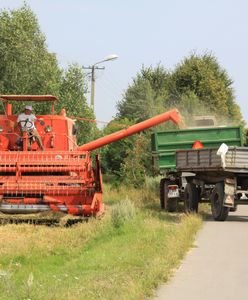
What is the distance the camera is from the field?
25.4 ft

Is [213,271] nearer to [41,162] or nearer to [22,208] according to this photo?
[22,208]

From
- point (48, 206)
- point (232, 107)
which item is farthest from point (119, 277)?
point (232, 107)

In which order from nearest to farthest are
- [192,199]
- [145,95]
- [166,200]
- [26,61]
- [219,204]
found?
[219,204]
[192,199]
[166,200]
[26,61]
[145,95]

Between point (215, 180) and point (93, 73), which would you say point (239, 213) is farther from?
point (93, 73)

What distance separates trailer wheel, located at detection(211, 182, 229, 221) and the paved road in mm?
2118

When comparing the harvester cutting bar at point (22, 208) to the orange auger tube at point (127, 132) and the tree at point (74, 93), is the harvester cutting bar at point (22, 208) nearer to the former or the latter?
the orange auger tube at point (127, 132)

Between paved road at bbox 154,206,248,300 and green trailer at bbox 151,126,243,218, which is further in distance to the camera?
green trailer at bbox 151,126,243,218

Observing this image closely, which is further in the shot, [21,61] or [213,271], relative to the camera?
[21,61]

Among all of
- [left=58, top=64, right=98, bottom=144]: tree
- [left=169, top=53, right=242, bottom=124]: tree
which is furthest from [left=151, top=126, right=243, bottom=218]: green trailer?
[left=169, top=53, right=242, bottom=124]: tree

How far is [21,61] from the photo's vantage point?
28.2 m

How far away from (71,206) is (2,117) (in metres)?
3.67

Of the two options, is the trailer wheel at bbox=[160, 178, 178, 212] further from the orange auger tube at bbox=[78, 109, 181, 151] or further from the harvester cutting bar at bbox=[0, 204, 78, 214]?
the harvester cutting bar at bbox=[0, 204, 78, 214]

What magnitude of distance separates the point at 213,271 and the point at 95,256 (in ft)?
6.23

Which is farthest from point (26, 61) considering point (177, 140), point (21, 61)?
point (177, 140)
